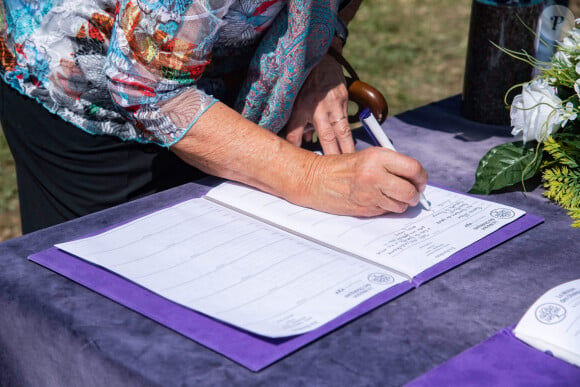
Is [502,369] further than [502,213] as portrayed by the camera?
No

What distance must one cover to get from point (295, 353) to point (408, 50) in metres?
4.29

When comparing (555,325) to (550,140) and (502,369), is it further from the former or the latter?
(550,140)

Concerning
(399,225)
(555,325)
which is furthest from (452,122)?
(555,325)

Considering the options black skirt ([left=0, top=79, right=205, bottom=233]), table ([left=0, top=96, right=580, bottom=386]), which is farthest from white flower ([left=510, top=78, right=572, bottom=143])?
black skirt ([left=0, top=79, right=205, bottom=233])

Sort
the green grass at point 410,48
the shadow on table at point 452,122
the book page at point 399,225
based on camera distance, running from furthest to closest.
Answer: the green grass at point 410,48, the shadow on table at point 452,122, the book page at point 399,225

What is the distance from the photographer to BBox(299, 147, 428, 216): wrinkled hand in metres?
1.13

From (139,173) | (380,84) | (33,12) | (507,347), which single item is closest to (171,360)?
(507,347)

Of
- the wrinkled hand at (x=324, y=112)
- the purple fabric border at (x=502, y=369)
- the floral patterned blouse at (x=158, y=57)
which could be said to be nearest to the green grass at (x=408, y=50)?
the floral patterned blouse at (x=158, y=57)

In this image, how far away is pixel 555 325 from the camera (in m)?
0.87

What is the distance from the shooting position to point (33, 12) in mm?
1375

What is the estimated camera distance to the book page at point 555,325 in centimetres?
84

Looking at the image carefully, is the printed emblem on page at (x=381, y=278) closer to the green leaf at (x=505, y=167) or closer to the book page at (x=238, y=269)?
the book page at (x=238, y=269)

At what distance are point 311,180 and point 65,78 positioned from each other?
535 millimetres

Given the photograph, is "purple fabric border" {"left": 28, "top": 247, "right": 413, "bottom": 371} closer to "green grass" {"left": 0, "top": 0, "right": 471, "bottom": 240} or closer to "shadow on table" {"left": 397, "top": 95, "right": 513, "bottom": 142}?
"shadow on table" {"left": 397, "top": 95, "right": 513, "bottom": 142}
